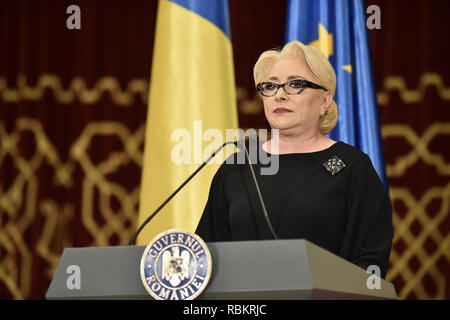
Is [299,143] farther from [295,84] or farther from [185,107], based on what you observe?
[185,107]

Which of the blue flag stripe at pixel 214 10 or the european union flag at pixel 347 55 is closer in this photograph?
the european union flag at pixel 347 55

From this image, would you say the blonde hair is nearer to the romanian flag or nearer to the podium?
the podium

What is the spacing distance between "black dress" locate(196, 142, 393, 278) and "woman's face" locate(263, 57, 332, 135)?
0.12 metres

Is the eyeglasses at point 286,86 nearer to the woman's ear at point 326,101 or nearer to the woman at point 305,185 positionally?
the woman at point 305,185

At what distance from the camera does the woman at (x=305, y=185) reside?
1.78m

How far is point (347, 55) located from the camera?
3125mm

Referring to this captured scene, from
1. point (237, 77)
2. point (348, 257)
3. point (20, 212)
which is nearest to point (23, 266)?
point (20, 212)

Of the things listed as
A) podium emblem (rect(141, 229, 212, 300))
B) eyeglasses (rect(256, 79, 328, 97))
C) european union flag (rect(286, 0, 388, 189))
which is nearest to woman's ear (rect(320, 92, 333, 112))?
eyeglasses (rect(256, 79, 328, 97))

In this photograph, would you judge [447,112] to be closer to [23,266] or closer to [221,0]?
[221,0]

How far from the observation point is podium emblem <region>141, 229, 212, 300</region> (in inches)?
48.3

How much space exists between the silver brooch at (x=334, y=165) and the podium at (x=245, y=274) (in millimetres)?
522

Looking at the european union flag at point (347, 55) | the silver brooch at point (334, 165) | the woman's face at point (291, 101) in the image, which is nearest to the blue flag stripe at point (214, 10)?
the european union flag at point (347, 55)

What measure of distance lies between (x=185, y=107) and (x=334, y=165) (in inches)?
52.1

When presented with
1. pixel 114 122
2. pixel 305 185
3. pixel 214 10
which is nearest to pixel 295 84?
pixel 305 185
